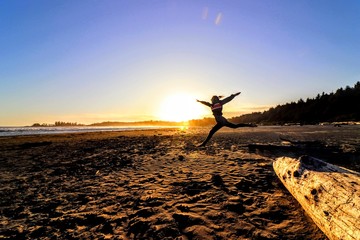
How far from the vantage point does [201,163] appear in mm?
10195

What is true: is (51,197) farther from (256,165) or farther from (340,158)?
(340,158)

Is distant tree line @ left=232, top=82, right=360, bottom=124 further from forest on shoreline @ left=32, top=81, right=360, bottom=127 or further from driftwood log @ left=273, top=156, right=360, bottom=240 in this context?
driftwood log @ left=273, top=156, right=360, bottom=240

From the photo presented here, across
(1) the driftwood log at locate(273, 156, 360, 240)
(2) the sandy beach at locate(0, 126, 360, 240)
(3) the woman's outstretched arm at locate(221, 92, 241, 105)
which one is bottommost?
(2) the sandy beach at locate(0, 126, 360, 240)

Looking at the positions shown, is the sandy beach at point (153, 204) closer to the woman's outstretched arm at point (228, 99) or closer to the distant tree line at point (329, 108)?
the woman's outstretched arm at point (228, 99)

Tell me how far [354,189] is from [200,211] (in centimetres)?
281

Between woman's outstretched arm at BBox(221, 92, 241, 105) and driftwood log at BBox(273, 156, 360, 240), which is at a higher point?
woman's outstretched arm at BBox(221, 92, 241, 105)

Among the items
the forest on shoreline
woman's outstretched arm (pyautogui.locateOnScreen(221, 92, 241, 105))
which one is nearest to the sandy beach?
woman's outstretched arm (pyautogui.locateOnScreen(221, 92, 241, 105))

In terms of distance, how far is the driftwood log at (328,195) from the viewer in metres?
3.49

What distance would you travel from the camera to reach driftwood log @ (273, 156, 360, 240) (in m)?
3.49

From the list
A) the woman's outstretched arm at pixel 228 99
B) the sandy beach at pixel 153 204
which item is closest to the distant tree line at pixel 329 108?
the woman's outstretched arm at pixel 228 99

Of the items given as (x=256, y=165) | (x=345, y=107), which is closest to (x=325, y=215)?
(x=256, y=165)

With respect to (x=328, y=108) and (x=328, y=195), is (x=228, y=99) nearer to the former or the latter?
(x=328, y=195)

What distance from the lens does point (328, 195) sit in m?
4.23

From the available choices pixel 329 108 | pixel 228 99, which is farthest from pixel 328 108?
pixel 228 99
